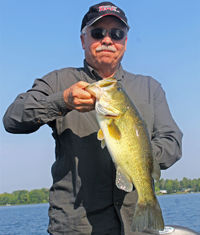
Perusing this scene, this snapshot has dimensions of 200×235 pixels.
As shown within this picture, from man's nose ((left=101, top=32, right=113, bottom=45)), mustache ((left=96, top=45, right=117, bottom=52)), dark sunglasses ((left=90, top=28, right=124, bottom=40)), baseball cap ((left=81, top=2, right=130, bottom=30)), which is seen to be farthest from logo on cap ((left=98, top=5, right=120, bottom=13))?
mustache ((left=96, top=45, right=117, bottom=52))

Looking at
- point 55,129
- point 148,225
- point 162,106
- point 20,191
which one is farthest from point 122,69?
point 20,191

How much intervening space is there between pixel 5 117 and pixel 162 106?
7.01ft

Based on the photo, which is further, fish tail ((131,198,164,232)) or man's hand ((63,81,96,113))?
man's hand ((63,81,96,113))

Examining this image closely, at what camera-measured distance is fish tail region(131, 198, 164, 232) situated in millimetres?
2633

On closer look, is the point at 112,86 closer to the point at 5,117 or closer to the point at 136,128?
the point at 136,128

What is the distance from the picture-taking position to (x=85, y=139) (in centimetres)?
325

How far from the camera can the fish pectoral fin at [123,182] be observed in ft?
9.20

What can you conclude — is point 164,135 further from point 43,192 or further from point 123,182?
point 43,192

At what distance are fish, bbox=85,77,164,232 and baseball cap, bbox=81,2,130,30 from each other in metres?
1.32

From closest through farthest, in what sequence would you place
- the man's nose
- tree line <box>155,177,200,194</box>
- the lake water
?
the man's nose, the lake water, tree line <box>155,177,200,194</box>

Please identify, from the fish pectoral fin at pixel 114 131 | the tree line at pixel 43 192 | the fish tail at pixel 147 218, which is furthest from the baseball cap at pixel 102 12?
the tree line at pixel 43 192

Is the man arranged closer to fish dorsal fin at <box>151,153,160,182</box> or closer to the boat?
fish dorsal fin at <box>151,153,160,182</box>

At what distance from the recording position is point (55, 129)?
345cm

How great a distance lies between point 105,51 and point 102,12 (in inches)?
22.3
